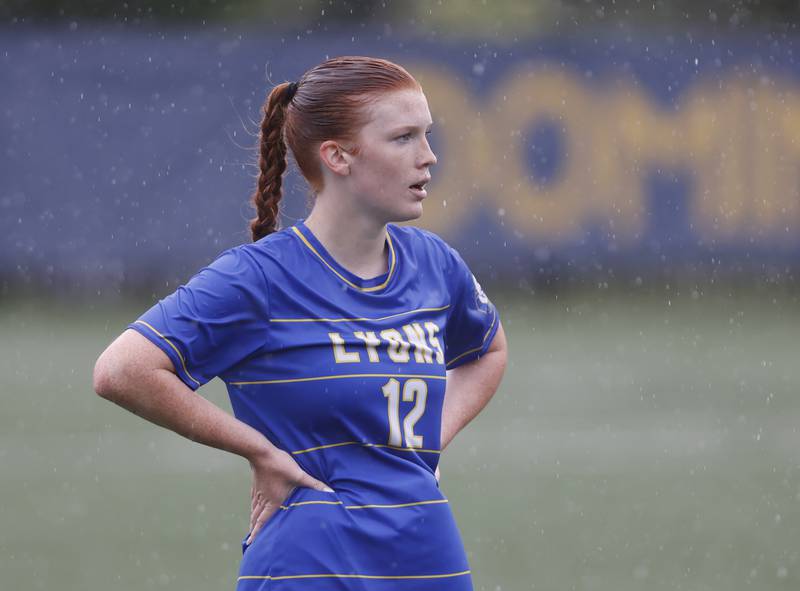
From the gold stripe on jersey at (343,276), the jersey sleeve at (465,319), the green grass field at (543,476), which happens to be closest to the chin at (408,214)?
the gold stripe on jersey at (343,276)

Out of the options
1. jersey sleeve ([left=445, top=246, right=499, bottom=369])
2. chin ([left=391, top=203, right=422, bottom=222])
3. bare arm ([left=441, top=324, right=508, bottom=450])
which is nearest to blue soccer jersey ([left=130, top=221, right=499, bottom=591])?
chin ([left=391, top=203, right=422, bottom=222])

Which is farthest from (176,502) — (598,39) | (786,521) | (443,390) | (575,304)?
(598,39)

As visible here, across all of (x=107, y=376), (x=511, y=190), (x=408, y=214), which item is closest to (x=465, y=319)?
(x=408, y=214)

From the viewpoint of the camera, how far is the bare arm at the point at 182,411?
8.52ft

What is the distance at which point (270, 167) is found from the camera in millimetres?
3002

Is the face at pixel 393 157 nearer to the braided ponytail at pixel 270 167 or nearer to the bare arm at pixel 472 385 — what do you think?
the braided ponytail at pixel 270 167

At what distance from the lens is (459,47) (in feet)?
45.1

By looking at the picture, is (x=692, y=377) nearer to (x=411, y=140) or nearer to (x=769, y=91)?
(x=769, y=91)

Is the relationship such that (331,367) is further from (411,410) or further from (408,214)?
(408,214)

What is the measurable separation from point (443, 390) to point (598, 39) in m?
11.9

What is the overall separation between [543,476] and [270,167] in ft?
14.5

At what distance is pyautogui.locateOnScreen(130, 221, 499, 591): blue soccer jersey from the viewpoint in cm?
261

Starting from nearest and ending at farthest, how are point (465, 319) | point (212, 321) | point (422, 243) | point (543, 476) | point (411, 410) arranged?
point (212, 321) < point (411, 410) < point (422, 243) < point (465, 319) < point (543, 476)

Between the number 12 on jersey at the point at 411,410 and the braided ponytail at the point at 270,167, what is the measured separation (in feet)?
1.64
